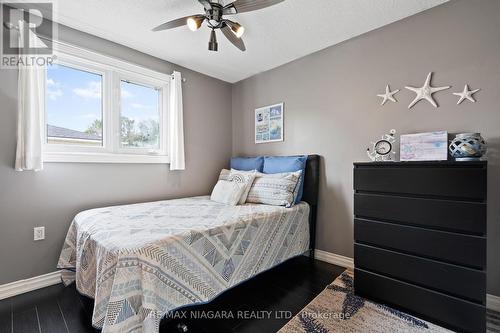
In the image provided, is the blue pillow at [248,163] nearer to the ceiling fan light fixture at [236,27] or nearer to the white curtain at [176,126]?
the white curtain at [176,126]

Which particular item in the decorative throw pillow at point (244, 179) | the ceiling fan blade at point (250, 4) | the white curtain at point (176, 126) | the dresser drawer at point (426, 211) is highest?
the ceiling fan blade at point (250, 4)

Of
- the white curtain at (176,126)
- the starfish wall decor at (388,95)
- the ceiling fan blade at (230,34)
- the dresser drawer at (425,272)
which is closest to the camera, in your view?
the dresser drawer at (425,272)

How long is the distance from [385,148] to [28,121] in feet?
10.1

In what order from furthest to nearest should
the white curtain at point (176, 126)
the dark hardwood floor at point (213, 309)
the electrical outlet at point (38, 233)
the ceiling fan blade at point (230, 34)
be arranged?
the white curtain at point (176, 126) → the electrical outlet at point (38, 233) → the ceiling fan blade at point (230, 34) → the dark hardwood floor at point (213, 309)

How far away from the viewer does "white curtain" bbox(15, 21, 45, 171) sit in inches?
73.2

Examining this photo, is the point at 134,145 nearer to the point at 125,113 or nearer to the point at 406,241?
the point at 125,113

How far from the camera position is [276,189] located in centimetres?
241

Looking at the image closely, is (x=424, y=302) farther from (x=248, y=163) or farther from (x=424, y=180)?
(x=248, y=163)

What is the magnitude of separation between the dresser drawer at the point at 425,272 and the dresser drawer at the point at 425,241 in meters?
0.04

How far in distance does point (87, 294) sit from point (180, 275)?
72 cm

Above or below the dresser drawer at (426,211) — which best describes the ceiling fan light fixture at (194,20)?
above

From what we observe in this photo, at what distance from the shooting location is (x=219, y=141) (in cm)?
350

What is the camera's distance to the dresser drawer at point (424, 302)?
1.38 meters

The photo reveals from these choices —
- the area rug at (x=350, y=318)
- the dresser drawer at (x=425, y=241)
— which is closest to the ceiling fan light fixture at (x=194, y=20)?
the dresser drawer at (x=425, y=241)
